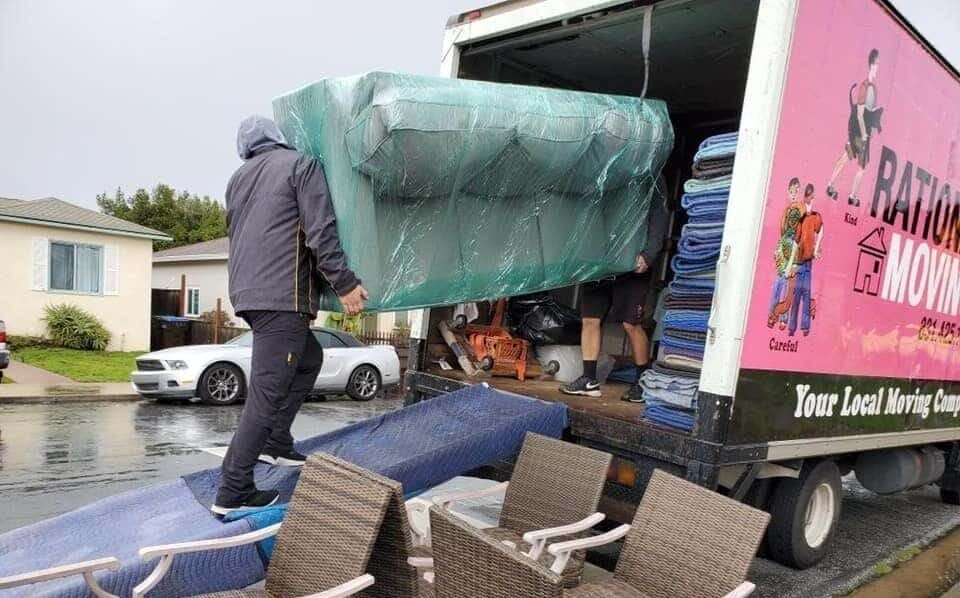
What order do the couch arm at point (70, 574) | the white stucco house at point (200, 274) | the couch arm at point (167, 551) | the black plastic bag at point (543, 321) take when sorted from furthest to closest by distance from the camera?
the white stucco house at point (200, 274)
the black plastic bag at point (543, 321)
the couch arm at point (167, 551)
the couch arm at point (70, 574)

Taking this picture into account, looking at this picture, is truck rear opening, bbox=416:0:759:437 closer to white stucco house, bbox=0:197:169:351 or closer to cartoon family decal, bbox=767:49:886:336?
cartoon family decal, bbox=767:49:886:336

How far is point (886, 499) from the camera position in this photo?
6.93 meters

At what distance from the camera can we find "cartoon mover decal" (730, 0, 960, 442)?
3.13m

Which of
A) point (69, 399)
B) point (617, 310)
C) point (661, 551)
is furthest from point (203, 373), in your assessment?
point (661, 551)

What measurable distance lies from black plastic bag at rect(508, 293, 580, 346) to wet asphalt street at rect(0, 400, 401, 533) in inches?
137

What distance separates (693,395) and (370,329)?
17.0 metres

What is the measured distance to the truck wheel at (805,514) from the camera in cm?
387

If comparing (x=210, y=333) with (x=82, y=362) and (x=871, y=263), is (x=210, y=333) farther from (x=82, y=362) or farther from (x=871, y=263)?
(x=871, y=263)

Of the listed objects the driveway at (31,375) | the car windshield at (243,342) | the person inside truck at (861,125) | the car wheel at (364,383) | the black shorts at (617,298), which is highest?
the person inside truck at (861,125)

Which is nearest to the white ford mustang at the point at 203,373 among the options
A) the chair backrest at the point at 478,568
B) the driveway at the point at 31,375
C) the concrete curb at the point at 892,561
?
the driveway at the point at 31,375

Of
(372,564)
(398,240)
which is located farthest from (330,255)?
(372,564)

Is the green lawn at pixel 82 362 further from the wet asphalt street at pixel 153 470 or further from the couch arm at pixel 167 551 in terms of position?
the couch arm at pixel 167 551

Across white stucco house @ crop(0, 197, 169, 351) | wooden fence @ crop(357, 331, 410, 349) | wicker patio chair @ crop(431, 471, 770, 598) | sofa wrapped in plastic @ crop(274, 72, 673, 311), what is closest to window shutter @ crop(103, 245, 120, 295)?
white stucco house @ crop(0, 197, 169, 351)

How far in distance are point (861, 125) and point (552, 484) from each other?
7.85 ft
